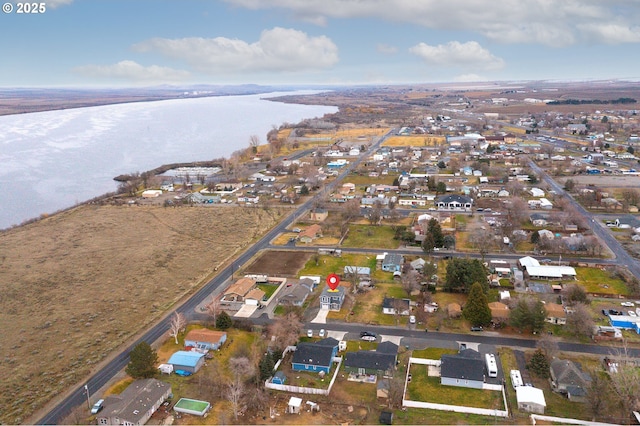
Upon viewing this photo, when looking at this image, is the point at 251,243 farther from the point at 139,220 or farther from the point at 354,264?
the point at 139,220

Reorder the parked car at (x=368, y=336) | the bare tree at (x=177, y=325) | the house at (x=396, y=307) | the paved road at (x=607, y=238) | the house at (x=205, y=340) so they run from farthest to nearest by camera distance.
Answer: the paved road at (x=607, y=238), the house at (x=396, y=307), the bare tree at (x=177, y=325), the parked car at (x=368, y=336), the house at (x=205, y=340)

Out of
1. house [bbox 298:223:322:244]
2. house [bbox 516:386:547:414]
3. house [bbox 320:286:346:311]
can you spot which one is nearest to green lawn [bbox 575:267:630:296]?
house [bbox 516:386:547:414]

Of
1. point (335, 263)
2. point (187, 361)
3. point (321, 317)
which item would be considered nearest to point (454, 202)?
point (335, 263)

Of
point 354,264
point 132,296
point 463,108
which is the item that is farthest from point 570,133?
point 132,296

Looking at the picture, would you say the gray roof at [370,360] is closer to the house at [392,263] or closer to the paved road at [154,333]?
the paved road at [154,333]

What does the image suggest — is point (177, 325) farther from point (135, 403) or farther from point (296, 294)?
point (296, 294)

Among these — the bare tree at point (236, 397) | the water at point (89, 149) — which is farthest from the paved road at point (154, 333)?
the water at point (89, 149)
